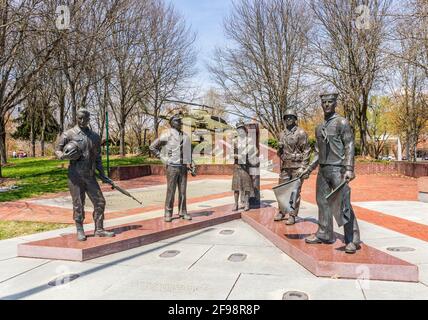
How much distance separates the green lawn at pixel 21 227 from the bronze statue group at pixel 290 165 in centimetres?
237

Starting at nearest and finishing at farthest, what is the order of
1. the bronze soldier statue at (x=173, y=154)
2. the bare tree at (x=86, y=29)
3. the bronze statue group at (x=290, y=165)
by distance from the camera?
the bronze statue group at (x=290, y=165), the bronze soldier statue at (x=173, y=154), the bare tree at (x=86, y=29)

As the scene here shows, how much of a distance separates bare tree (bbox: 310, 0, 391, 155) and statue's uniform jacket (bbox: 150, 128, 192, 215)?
17187 millimetres

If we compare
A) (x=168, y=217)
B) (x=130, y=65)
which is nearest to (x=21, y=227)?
(x=168, y=217)

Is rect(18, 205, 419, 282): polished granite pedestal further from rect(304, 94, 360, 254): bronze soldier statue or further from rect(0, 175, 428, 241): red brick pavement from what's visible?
rect(0, 175, 428, 241): red brick pavement

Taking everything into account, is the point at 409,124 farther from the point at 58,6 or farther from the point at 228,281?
the point at 228,281

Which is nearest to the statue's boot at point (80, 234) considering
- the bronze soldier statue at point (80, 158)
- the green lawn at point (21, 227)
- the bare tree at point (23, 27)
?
the bronze soldier statue at point (80, 158)

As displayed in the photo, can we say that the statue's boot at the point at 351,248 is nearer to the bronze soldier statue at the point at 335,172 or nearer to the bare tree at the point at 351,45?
the bronze soldier statue at the point at 335,172

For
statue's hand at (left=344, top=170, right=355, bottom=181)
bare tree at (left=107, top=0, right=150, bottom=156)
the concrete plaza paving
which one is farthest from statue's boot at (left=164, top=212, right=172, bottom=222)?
bare tree at (left=107, top=0, right=150, bottom=156)

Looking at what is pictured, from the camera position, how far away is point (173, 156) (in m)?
7.48

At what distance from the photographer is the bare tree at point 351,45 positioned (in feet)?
70.7

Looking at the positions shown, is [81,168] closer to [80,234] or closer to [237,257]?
[80,234]

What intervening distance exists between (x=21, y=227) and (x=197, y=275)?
5474mm
